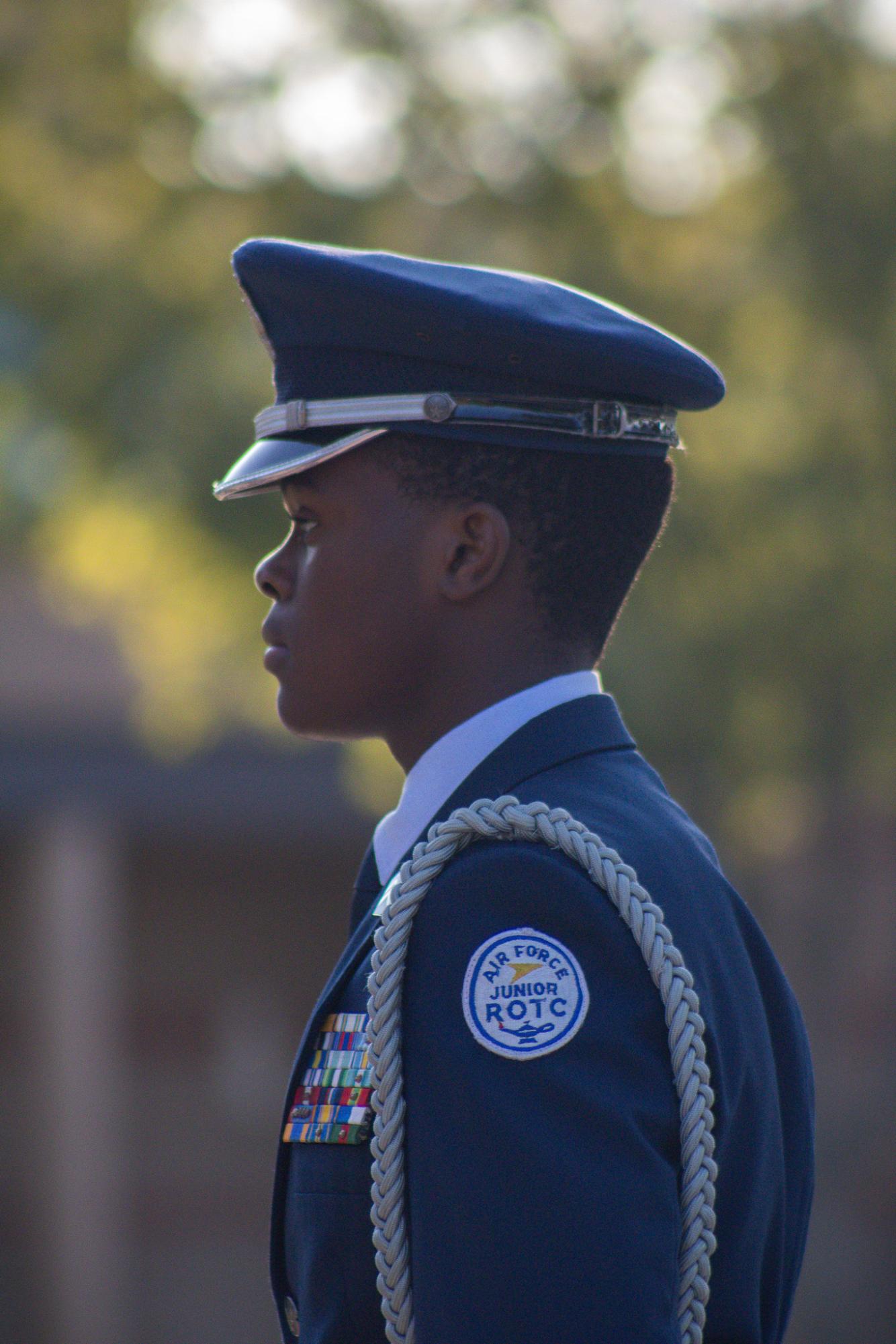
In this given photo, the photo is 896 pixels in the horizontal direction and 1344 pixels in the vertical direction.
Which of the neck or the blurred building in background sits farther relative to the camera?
the blurred building in background

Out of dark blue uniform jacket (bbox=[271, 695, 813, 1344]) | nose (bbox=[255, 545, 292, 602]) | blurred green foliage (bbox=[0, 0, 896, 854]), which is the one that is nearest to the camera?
dark blue uniform jacket (bbox=[271, 695, 813, 1344])

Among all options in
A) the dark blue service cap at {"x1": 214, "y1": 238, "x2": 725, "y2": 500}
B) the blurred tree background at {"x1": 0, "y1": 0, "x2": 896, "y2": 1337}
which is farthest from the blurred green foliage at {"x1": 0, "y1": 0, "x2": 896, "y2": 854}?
the dark blue service cap at {"x1": 214, "y1": 238, "x2": 725, "y2": 500}

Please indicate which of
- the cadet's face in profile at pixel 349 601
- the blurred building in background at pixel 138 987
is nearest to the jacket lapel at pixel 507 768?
the cadet's face in profile at pixel 349 601

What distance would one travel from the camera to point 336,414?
1.87 m

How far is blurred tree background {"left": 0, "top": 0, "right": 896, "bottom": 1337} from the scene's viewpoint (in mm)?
6254

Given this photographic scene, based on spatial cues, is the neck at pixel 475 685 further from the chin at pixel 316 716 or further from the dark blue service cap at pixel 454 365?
the dark blue service cap at pixel 454 365

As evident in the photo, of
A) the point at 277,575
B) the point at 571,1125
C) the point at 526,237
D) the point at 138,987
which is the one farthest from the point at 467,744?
the point at 138,987

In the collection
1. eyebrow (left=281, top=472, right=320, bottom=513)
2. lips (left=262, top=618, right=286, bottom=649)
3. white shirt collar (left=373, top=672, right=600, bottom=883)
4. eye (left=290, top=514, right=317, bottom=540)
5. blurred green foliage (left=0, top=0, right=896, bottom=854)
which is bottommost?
white shirt collar (left=373, top=672, right=600, bottom=883)

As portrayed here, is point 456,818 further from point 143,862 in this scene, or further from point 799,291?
point 143,862

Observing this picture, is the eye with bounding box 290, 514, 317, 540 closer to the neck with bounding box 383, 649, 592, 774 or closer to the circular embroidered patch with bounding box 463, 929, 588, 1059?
the neck with bounding box 383, 649, 592, 774

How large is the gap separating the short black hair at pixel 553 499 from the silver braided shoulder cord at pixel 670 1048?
298 millimetres

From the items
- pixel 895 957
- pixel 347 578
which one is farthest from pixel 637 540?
pixel 895 957

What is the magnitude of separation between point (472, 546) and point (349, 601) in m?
0.14

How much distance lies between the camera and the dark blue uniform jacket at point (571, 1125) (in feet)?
4.66
